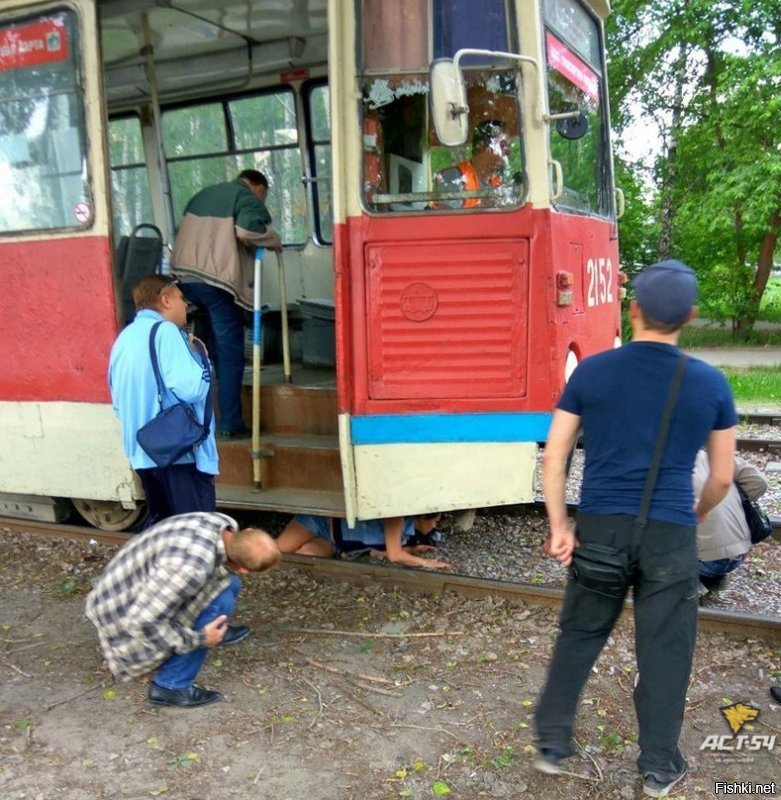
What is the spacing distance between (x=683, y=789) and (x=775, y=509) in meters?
3.13

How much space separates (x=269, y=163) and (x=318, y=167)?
42cm

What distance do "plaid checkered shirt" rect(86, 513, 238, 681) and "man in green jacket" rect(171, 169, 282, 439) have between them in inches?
69.4

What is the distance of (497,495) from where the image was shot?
4.01 metres

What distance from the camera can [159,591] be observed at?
3.08 meters

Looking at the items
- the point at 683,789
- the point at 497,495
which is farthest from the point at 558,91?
the point at 683,789

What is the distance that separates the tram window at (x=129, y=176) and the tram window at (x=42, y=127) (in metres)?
2.31

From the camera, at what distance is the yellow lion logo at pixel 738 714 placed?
317 centimetres

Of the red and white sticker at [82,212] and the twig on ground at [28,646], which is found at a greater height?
the red and white sticker at [82,212]

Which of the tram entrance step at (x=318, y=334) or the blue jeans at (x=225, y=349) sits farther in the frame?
the tram entrance step at (x=318, y=334)

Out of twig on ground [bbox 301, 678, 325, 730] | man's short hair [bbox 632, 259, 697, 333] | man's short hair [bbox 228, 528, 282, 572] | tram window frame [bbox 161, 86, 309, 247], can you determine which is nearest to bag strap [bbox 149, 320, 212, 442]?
man's short hair [bbox 228, 528, 282, 572]

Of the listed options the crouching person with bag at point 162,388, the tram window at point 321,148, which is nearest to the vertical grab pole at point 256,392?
the crouching person with bag at point 162,388

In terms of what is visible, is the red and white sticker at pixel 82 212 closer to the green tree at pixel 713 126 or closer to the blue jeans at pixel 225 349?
the blue jeans at pixel 225 349

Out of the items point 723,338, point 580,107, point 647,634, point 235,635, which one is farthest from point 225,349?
point 723,338

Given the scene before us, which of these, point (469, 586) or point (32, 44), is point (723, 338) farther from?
point (32, 44)
